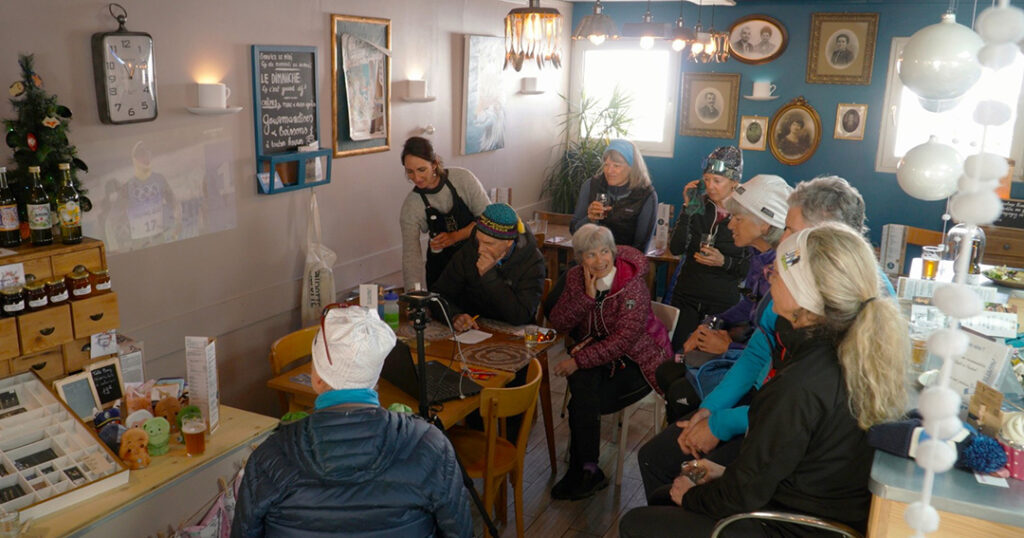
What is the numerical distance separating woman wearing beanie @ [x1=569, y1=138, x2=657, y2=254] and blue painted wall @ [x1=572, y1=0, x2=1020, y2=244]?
2.20 meters

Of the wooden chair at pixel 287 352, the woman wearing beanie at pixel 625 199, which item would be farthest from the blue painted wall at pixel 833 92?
the wooden chair at pixel 287 352

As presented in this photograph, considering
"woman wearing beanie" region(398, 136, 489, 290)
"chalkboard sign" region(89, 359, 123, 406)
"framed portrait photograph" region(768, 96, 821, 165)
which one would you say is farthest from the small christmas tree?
"framed portrait photograph" region(768, 96, 821, 165)

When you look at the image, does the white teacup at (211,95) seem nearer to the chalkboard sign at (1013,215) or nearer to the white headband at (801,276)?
the white headband at (801,276)

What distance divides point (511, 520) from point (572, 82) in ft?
16.1

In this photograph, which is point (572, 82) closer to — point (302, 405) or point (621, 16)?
point (621, 16)

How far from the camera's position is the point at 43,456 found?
7.52 ft

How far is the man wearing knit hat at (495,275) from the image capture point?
12.5 ft

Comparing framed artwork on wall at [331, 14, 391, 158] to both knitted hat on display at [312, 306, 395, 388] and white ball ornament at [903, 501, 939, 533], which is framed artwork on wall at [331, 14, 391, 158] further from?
white ball ornament at [903, 501, 939, 533]

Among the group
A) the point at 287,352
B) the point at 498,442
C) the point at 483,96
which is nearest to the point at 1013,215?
the point at 483,96

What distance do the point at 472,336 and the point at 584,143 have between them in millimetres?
3824

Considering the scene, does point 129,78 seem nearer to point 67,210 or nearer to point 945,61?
point 67,210

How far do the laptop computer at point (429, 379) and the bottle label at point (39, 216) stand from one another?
127 centimetres

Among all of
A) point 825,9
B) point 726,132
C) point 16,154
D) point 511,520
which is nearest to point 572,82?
point 726,132

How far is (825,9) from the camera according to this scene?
6363 millimetres
